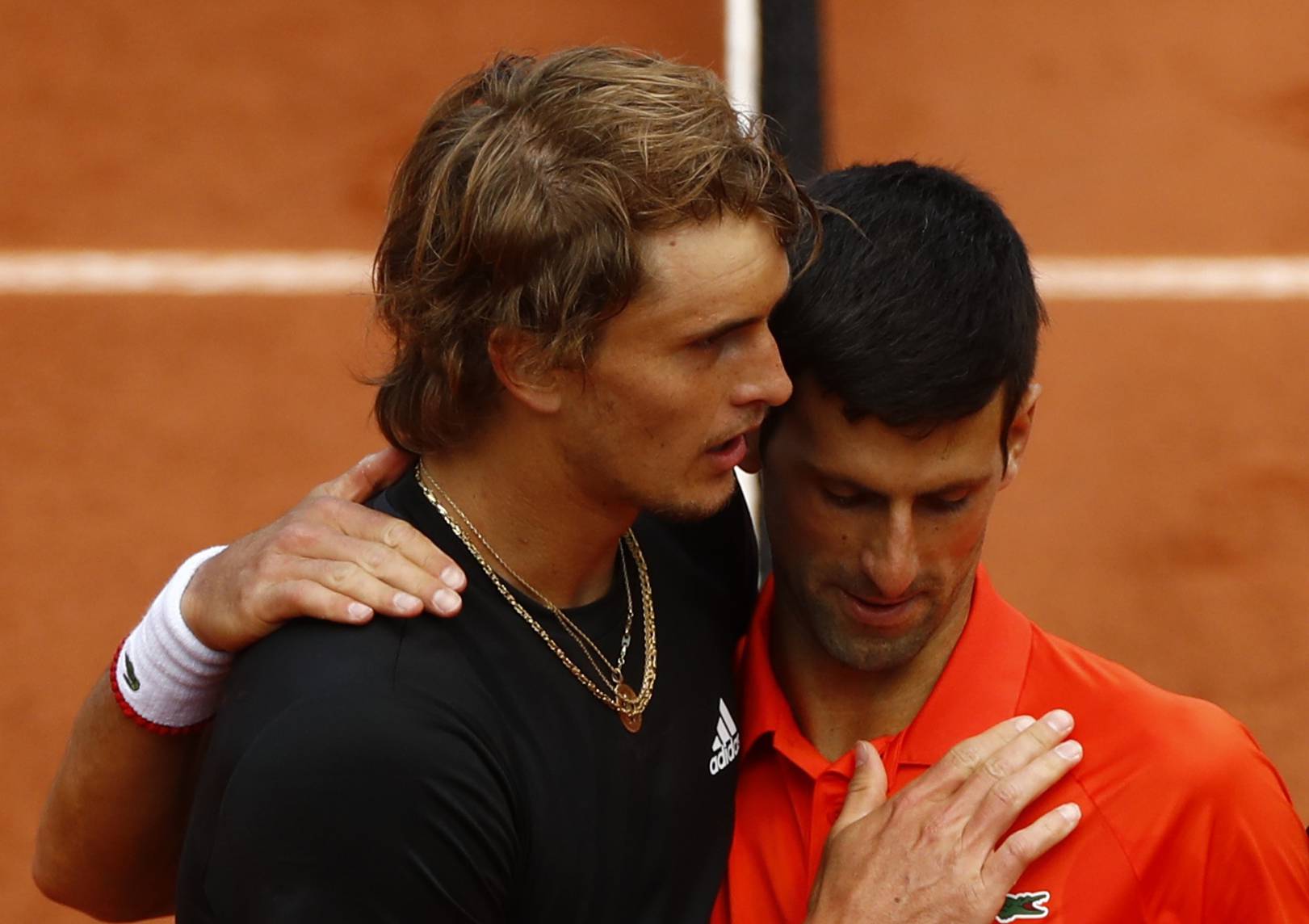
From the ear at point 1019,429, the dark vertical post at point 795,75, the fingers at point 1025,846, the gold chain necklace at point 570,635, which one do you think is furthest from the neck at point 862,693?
the dark vertical post at point 795,75

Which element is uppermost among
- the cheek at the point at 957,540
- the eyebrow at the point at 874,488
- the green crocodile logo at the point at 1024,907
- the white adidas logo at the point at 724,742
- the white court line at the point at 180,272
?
the eyebrow at the point at 874,488

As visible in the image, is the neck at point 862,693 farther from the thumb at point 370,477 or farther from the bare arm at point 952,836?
the thumb at point 370,477

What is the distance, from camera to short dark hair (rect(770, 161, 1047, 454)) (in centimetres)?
333

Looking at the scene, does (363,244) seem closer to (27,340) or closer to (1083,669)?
(27,340)

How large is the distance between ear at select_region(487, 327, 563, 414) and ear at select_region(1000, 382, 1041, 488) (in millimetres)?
899

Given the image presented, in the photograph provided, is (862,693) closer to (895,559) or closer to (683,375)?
(895,559)

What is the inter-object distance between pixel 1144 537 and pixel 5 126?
18.2ft

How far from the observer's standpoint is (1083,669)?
3379 mm

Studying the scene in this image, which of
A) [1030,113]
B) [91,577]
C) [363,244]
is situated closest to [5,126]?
[363,244]

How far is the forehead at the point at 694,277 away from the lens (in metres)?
3.06

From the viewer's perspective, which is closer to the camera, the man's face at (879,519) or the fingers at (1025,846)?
the fingers at (1025,846)

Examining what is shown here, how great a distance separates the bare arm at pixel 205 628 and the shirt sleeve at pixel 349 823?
0.22m

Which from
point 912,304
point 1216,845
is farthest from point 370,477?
point 1216,845

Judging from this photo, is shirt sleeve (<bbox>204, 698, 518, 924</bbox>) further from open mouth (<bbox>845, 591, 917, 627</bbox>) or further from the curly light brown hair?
open mouth (<bbox>845, 591, 917, 627</bbox>)
